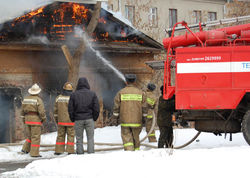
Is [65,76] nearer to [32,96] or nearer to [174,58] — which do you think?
[32,96]

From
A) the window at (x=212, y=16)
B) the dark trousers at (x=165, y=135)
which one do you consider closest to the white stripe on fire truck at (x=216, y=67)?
the dark trousers at (x=165, y=135)

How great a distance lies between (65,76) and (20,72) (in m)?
1.60

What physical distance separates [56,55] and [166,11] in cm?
1634

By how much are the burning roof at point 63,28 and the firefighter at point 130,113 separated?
18.6 feet

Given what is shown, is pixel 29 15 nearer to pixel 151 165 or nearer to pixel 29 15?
pixel 29 15

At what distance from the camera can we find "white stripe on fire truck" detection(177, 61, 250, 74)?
26.8 feet

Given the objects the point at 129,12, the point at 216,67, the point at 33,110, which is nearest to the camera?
the point at 216,67

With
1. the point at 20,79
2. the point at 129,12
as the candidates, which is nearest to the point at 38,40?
the point at 20,79

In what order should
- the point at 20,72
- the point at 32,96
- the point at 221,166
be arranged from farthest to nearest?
the point at 20,72
the point at 32,96
the point at 221,166

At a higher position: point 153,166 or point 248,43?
point 248,43

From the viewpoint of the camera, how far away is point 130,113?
8516 mm

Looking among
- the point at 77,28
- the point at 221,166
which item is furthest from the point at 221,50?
the point at 77,28

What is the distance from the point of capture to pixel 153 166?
6270 mm

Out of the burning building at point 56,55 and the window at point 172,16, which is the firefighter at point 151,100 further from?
the window at point 172,16
